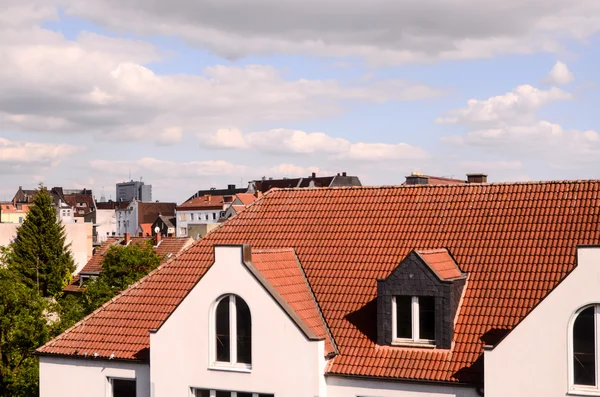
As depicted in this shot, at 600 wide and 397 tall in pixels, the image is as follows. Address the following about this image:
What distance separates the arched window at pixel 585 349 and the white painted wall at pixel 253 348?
6.20m

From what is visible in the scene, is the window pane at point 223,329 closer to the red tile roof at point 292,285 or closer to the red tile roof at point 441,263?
the red tile roof at point 292,285

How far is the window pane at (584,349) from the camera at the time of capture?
18703mm

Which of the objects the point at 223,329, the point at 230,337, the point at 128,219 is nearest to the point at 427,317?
the point at 230,337

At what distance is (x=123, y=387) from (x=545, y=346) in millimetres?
12214

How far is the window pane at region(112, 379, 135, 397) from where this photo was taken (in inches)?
933

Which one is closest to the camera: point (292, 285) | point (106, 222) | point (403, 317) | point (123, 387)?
point (403, 317)

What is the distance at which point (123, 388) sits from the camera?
2388cm

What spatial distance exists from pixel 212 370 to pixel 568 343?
9237 millimetres

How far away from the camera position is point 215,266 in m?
21.6

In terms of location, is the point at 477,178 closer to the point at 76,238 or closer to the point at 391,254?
the point at 391,254

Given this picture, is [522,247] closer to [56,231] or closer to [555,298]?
[555,298]

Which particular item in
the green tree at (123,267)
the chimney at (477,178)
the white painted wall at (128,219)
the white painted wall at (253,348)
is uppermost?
the white painted wall at (128,219)

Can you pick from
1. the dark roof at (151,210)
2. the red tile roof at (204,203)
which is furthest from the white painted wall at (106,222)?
the red tile roof at (204,203)

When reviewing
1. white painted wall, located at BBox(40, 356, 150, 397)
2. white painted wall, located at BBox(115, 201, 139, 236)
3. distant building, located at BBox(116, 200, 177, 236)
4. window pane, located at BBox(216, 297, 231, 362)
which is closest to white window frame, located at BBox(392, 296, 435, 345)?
window pane, located at BBox(216, 297, 231, 362)
